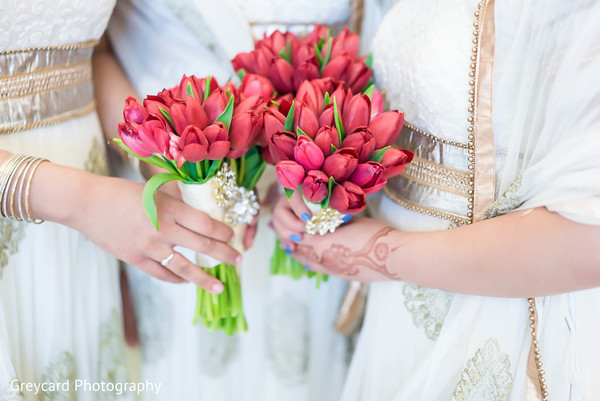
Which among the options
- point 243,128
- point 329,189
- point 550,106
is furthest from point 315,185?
point 550,106

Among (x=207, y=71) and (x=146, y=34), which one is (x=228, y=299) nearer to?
(x=207, y=71)

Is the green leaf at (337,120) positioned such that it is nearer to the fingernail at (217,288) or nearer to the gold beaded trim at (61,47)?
the fingernail at (217,288)

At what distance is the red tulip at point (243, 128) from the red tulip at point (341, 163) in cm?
12

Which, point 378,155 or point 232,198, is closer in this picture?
point 378,155

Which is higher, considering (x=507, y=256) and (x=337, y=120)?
(x=337, y=120)

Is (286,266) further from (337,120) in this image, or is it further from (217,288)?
(337,120)

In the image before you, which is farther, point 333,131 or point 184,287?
point 184,287

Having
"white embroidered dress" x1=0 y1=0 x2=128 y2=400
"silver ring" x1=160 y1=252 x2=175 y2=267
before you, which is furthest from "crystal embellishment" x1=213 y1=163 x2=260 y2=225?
"white embroidered dress" x1=0 y1=0 x2=128 y2=400

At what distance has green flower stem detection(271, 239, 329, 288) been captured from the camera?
1068mm

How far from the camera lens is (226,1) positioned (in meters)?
1.04

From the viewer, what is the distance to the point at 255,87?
2.78 feet

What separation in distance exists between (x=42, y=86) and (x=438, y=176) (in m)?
0.70

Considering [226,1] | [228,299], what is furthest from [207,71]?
[228,299]

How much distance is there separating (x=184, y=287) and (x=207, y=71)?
1.55 ft
